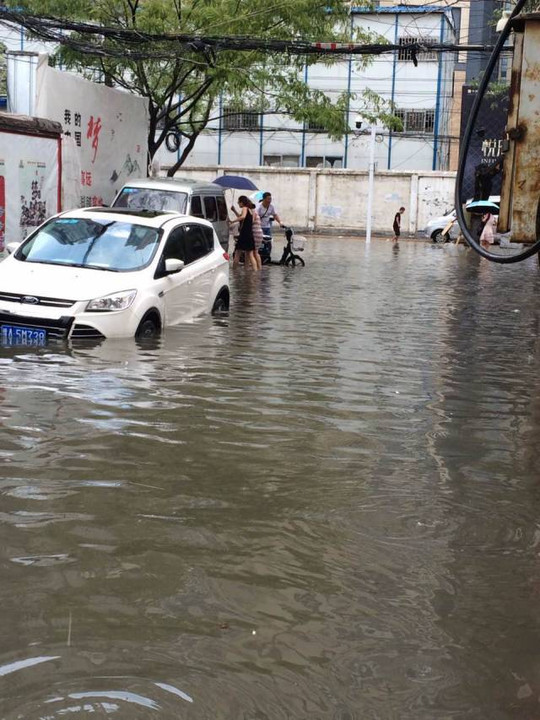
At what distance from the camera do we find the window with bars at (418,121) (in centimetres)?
5578

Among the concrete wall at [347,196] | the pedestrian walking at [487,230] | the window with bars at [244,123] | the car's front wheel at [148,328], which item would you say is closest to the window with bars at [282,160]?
the window with bars at [244,123]

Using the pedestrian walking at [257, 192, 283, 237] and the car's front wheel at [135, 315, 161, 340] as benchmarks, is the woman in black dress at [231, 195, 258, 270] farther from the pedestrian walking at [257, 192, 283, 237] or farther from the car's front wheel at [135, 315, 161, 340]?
the car's front wheel at [135, 315, 161, 340]

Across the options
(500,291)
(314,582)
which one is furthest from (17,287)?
(500,291)

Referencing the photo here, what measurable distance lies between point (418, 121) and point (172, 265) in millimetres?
47080

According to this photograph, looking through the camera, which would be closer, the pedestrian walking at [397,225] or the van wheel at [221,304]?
the van wheel at [221,304]

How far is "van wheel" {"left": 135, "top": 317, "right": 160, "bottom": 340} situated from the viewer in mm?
10797

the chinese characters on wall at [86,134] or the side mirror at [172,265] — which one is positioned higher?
the chinese characters on wall at [86,134]

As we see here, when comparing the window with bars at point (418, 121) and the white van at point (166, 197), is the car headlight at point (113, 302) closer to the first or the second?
the white van at point (166, 197)

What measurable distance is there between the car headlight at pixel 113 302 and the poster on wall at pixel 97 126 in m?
A: 10.0

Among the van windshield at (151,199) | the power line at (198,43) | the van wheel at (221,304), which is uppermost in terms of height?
the power line at (198,43)

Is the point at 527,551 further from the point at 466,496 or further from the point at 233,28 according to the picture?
the point at 233,28

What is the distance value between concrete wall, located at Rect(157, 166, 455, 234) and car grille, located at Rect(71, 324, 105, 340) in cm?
4041

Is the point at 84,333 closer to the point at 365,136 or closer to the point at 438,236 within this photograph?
the point at 438,236

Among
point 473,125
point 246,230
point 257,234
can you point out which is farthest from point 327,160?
point 473,125
